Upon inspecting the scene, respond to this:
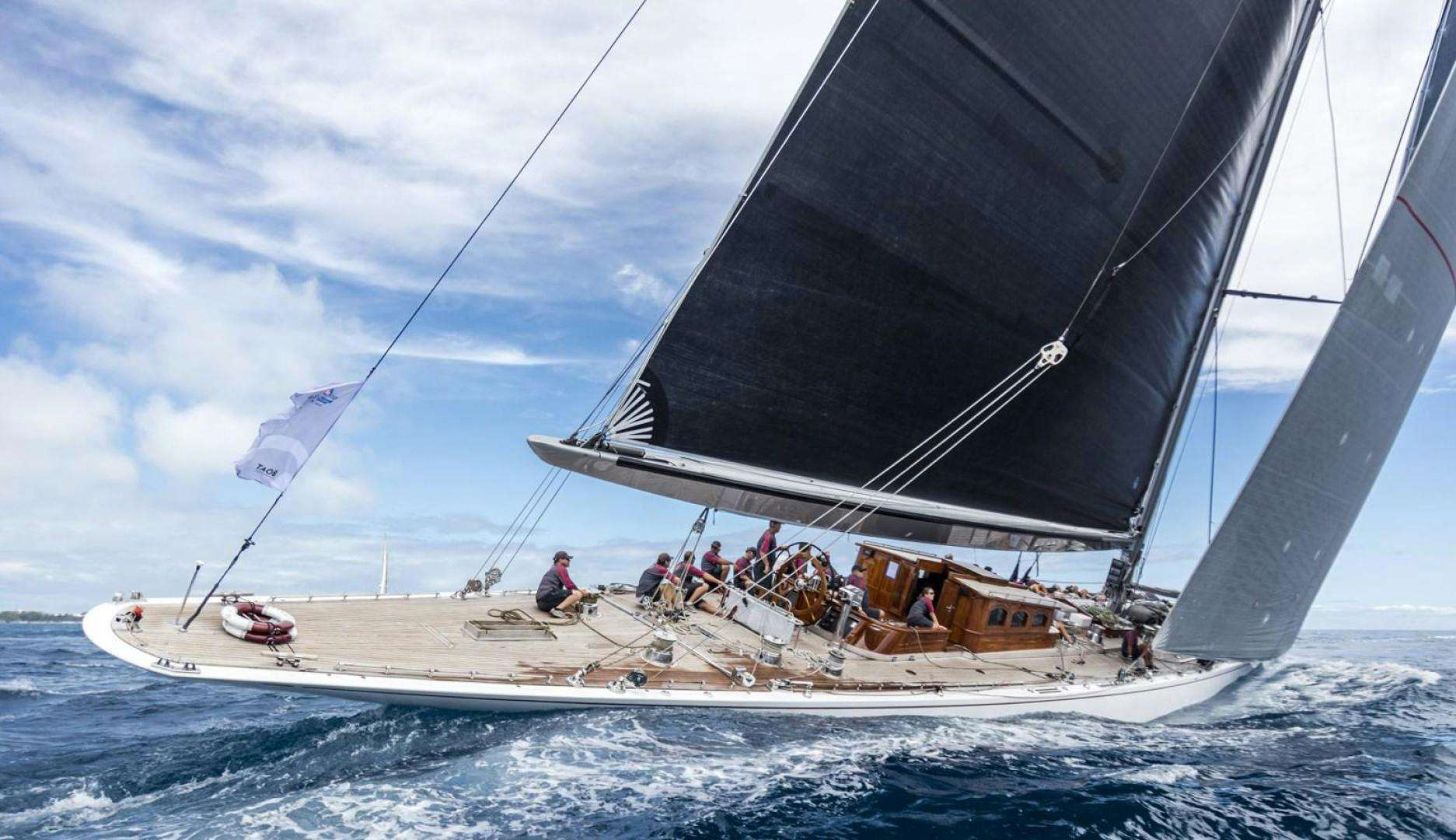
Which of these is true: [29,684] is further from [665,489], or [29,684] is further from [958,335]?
[958,335]

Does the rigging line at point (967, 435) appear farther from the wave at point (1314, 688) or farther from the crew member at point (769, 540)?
the wave at point (1314, 688)

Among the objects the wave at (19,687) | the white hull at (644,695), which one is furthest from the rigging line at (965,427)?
the wave at (19,687)

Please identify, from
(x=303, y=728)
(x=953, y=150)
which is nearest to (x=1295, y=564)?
(x=953, y=150)

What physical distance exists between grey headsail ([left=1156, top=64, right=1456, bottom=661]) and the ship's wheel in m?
4.41

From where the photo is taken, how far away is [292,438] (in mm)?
8211

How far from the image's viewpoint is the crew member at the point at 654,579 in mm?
11828

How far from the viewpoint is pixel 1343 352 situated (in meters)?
10.1

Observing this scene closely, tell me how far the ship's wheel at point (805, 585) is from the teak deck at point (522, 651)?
456 mm

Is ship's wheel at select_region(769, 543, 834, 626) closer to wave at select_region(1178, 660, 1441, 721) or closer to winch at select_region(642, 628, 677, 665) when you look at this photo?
winch at select_region(642, 628, 677, 665)

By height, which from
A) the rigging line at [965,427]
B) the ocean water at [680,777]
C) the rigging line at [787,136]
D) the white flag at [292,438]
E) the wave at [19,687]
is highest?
the rigging line at [787,136]

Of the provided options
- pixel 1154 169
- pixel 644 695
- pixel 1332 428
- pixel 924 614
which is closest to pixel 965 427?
pixel 924 614

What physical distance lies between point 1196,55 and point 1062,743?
10962 millimetres

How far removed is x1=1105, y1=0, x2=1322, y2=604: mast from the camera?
1538 centimetres

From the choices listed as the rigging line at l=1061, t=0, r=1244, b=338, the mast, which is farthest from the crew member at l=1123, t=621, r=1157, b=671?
the rigging line at l=1061, t=0, r=1244, b=338
